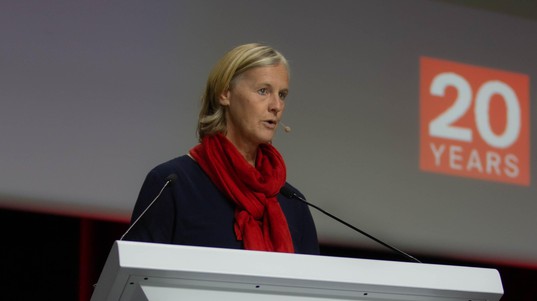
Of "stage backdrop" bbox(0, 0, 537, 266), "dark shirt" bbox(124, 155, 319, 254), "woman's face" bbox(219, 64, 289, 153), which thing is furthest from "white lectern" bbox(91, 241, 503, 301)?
"stage backdrop" bbox(0, 0, 537, 266)

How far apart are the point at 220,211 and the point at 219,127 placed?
0.69 ft

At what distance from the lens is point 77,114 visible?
3.13m

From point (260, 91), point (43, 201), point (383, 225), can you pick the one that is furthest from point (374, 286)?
point (383, 225)

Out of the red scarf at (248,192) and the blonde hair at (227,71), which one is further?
the blonde hair at (227,71)

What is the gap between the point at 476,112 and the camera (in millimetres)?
3729

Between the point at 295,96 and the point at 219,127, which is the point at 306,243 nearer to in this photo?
the point at 219,127

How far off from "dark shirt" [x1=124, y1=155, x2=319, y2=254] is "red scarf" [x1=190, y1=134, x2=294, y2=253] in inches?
0.8

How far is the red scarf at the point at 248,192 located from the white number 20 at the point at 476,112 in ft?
5.83

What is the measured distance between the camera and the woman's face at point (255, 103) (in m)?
2.02

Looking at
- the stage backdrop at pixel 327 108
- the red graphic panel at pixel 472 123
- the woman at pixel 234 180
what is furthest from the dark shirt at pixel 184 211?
the red graphic panel at pixel 472 123

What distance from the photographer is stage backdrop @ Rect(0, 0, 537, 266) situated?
310 cm

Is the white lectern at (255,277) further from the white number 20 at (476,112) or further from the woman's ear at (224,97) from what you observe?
the white number 20 at (476,112)

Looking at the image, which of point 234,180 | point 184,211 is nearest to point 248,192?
point 234,180

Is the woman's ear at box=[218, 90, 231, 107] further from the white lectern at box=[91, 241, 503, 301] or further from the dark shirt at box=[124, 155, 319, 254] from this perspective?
the white lectern at box=[91, 241, 503, 301]
